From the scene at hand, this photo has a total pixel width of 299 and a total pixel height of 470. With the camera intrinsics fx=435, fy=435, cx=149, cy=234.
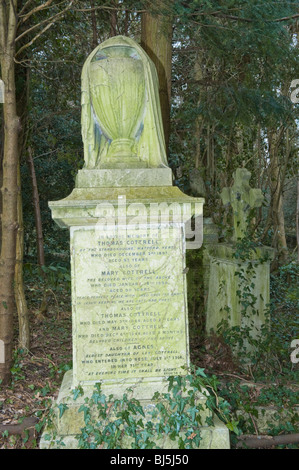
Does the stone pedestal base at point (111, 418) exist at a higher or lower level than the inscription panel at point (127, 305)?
lower

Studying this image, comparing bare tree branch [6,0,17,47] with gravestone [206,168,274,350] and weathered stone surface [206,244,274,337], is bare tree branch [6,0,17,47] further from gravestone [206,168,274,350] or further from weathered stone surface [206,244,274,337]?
weathered stone surface [206,244,274,337]

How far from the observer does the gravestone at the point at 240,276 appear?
18.2 feet

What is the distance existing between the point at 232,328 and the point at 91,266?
272 cm

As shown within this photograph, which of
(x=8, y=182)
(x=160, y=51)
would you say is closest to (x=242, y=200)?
(x=160, y=51)

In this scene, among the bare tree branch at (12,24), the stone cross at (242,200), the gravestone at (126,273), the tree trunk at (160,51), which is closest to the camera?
the gravestone at (126,273)

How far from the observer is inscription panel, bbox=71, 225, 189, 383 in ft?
11.2

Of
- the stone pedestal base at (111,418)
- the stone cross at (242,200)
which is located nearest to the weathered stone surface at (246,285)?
the stone cross at (242,200)

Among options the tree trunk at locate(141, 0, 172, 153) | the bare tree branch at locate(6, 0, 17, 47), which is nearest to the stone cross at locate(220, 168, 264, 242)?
the tree trunk at locate(141, 0, 172, 153)

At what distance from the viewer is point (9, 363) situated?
4.37 m

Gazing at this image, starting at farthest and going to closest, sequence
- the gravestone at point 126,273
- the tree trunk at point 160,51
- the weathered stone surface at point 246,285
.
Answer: the tree trunk at point 160,51 → the weathered stone surface at point 246,285 → the gravestone at point 126,273

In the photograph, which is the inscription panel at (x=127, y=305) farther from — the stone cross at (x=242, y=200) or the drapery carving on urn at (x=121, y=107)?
the stone cross at (x=242, y=200)

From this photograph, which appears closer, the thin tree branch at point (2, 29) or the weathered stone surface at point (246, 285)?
the thin tree branch at point (2, 29)

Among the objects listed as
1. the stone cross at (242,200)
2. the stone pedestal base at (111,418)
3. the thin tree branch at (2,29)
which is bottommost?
the stone pedestal base at (111,418)

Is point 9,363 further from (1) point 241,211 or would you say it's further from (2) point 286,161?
(2) point 286,161
